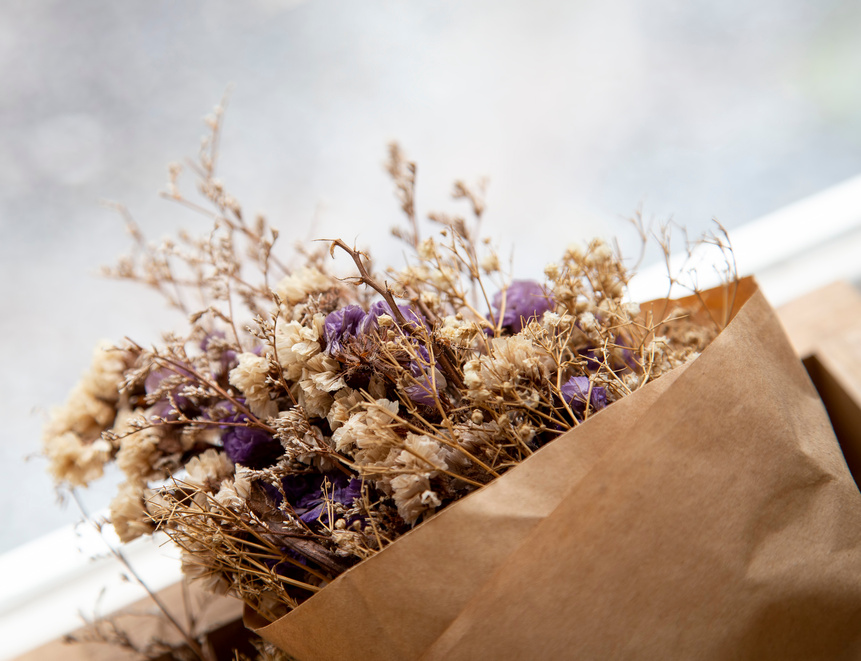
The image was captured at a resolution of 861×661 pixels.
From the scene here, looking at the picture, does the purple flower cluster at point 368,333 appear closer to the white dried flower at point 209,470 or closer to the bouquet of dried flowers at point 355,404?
the bouquet of dried flowers at point 355,404

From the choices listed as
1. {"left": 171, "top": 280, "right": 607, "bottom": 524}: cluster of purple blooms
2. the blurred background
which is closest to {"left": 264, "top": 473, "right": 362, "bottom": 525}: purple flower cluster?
{"left": 171, "top": 280, "right": 607, "bottom": 524}: cluster of purple blooms

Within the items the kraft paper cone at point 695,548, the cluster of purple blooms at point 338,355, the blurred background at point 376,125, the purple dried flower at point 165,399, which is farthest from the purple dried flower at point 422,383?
the blurred background at point 376,125

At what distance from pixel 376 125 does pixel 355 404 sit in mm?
1099

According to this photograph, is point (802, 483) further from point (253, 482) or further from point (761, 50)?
point (761, 50)

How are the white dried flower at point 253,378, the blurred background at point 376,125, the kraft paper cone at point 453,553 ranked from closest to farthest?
the kraft paper cone at point 453,553, the white dried flower at point 253,378, the blurred background at point 376,125

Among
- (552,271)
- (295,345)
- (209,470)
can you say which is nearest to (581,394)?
(552,271)

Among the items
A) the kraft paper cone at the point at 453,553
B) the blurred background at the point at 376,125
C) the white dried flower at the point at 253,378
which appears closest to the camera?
the kraft paper cone at the point at 453,553

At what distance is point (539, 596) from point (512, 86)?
4.14ft

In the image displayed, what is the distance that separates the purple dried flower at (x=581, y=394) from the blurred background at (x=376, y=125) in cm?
99

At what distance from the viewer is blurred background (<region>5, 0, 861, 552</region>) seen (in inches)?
49.2

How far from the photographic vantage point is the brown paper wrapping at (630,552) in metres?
0.35

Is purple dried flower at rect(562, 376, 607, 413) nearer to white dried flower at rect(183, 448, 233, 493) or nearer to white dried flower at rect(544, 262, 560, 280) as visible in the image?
white dried flower at rect(544, 262, 560, 280)

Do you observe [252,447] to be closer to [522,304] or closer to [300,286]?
[300,286]

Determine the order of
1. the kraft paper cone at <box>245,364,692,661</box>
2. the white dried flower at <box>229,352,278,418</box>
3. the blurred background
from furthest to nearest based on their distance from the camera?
1. the blurred background
2. the white dried flower at <box>229,352,278,418</box>
3. the kraft paper cone at <box>245,364,692,661</box>
